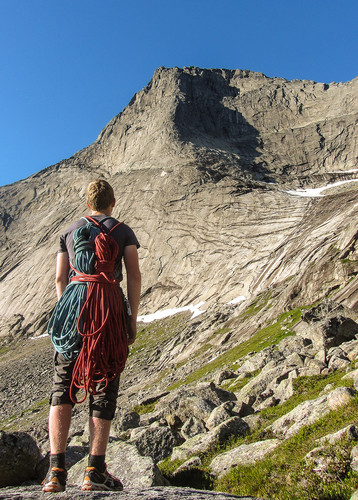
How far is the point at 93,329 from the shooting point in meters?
5.38

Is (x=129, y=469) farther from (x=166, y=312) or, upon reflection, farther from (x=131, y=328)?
(x=166, y=312)

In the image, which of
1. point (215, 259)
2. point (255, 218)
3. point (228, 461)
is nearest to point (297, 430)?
point (228, 461)

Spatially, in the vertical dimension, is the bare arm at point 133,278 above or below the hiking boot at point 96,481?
above

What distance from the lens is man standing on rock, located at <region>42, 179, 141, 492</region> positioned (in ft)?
16.4

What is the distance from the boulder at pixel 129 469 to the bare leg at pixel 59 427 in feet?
6.43

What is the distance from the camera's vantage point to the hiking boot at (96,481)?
4617mm

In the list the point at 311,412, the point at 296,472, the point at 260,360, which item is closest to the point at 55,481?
the point at 296,472

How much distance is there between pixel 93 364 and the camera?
518cm

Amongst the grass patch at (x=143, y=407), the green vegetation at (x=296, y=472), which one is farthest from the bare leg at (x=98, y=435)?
the grass patch at (x=143, y=407)

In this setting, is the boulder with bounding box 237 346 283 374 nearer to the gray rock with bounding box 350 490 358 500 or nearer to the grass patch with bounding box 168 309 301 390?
the grass patch with bounding box 168 309 301 390

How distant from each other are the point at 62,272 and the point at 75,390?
1956 millimetres

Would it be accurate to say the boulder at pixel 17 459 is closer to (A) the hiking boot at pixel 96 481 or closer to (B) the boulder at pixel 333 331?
(A) the hiking boot at pixel 96 481

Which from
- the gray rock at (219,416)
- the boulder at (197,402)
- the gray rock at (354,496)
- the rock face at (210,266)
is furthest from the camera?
the boulder at (197,402)

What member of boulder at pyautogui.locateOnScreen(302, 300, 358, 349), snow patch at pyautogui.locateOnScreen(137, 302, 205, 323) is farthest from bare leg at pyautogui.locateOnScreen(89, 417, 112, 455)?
snow patch at pyautogui.locateOnScreen(137, 302, 205, 323)
